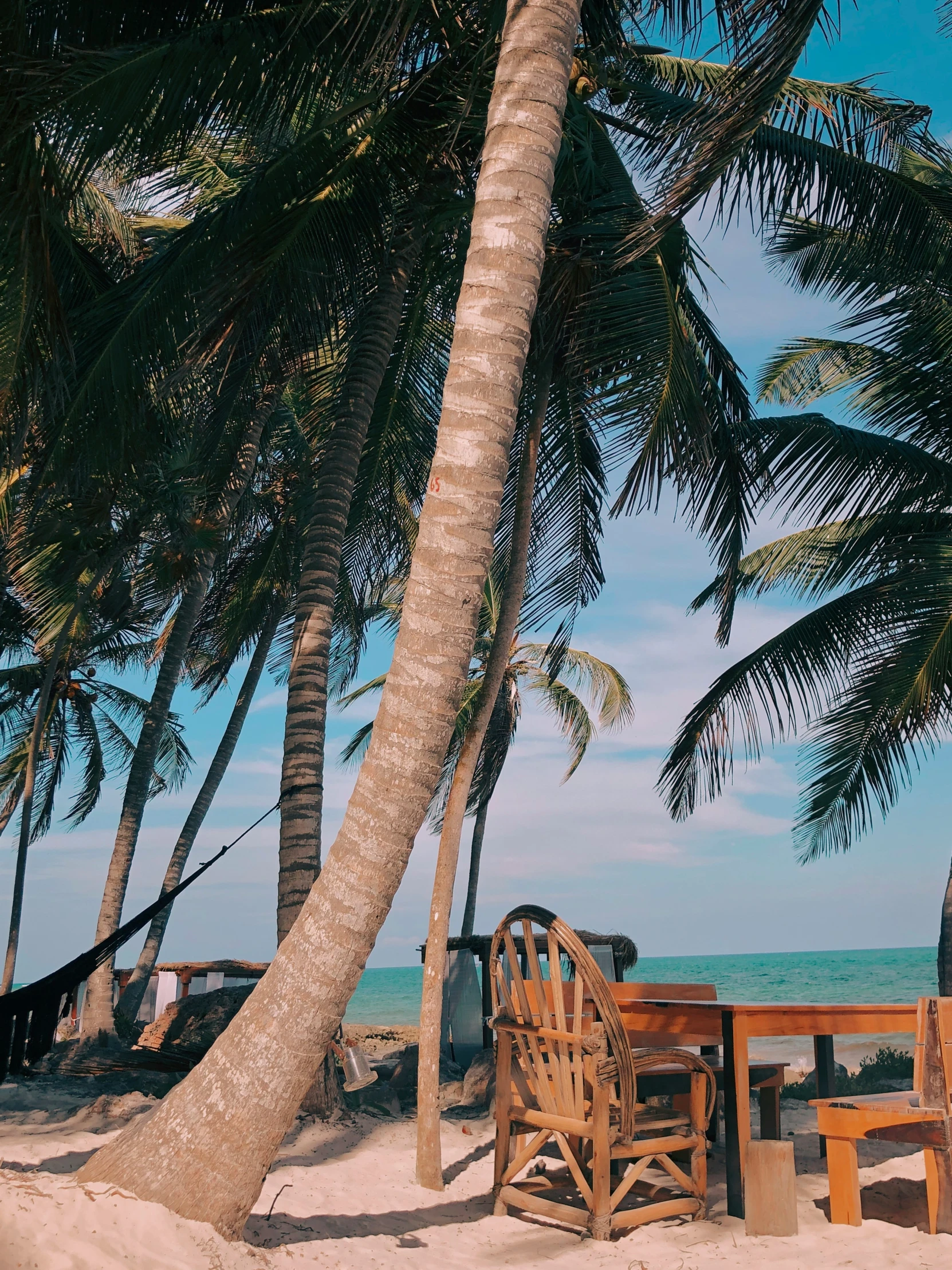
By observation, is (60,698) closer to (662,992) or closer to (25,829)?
(25,829)

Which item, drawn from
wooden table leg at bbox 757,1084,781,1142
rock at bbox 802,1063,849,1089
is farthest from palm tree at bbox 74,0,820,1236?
rock at bbox 802,1063,849,1089

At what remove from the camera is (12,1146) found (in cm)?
423

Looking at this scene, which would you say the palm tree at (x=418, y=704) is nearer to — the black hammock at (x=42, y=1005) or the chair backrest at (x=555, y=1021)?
the chair backrest at (x=555, y=1021)

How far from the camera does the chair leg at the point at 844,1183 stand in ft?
11.4

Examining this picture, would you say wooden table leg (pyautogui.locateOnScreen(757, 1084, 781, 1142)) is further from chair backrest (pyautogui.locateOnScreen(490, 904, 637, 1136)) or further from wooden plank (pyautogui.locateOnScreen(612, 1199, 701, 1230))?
chair backrest (pyautogui.locateOnScreen(490, 904, 637, 1136))

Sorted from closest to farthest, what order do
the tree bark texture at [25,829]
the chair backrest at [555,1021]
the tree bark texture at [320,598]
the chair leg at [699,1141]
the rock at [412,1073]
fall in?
the chair backrest at [555,1021] < the chair leg at [699,1141] < the tree bark texture at [320,598] < the rock at [412,1073] < the tree bark texture at [25,829]

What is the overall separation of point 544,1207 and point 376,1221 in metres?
0.63

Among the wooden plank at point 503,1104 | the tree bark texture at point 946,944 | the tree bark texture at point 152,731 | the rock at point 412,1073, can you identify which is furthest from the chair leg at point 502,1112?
the tree bark texture at point 946,944

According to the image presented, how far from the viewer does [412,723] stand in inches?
109

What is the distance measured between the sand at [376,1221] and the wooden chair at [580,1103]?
128 millimetres

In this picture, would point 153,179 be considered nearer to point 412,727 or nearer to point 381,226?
point 381,226

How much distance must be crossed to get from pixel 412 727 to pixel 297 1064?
97 centimetres

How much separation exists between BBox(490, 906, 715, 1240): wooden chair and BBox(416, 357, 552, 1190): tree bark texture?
446 mm

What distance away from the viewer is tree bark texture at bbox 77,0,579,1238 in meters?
2.51
